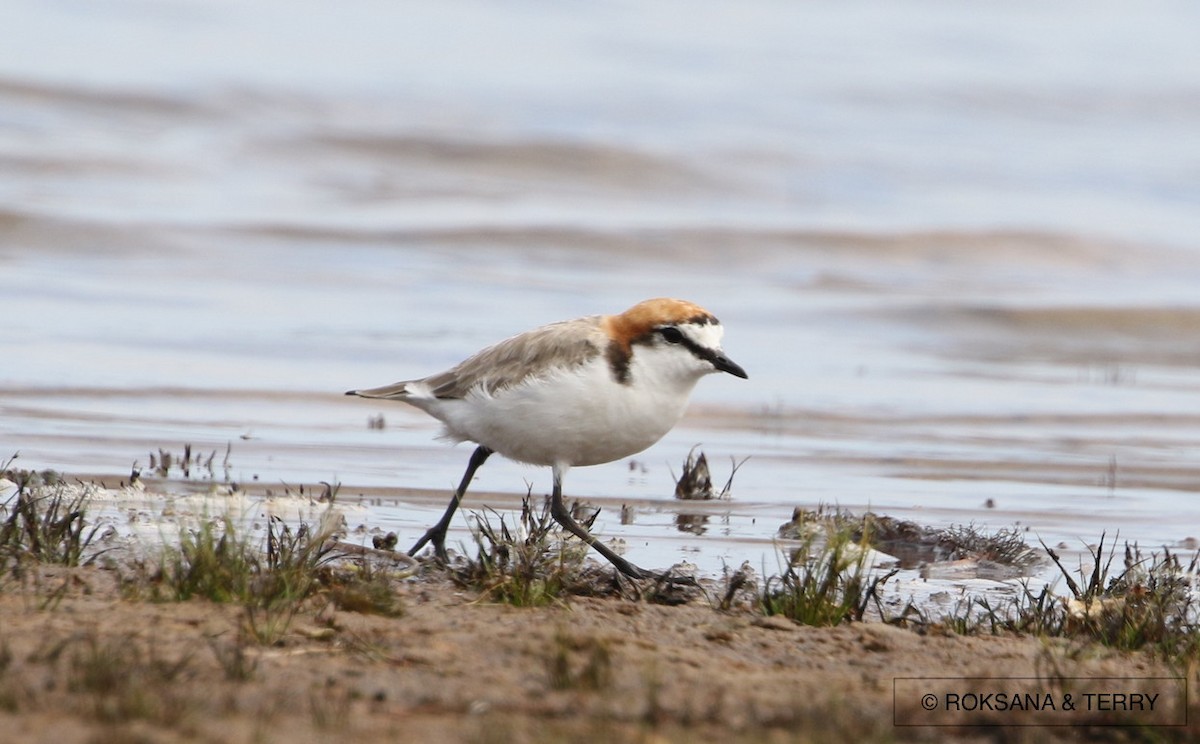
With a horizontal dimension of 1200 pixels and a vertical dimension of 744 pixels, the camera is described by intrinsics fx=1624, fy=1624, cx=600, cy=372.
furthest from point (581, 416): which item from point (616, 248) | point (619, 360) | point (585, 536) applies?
point (616, 248)

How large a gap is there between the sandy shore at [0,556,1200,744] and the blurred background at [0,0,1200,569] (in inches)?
82.5

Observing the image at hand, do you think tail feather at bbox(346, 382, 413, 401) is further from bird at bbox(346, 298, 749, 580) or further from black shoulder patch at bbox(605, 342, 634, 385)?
black shoulder patch at bbox(605, 342, 634, 385)

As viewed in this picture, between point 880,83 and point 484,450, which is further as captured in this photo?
point 880,83

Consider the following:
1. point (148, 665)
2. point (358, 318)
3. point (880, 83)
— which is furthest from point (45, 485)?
point (880, 83)

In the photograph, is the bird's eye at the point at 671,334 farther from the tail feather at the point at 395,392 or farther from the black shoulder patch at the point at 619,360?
the tail feather at the point at 395,392

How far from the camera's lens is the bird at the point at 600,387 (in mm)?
7027

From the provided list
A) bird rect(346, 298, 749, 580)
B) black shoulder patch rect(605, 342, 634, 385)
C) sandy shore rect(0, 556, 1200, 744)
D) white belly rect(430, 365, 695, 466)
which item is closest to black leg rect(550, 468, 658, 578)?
bird rect(346, 298, 749, 580)

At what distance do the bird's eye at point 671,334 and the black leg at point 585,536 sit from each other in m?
0.78

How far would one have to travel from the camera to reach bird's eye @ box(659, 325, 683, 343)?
7.09 m

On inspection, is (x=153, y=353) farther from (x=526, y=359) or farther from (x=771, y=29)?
(x=771, y=29)

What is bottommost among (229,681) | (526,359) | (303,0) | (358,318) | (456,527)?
(229,681)

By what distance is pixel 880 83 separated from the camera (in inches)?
1640

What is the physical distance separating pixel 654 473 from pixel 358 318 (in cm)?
693

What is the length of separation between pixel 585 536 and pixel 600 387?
643mm
